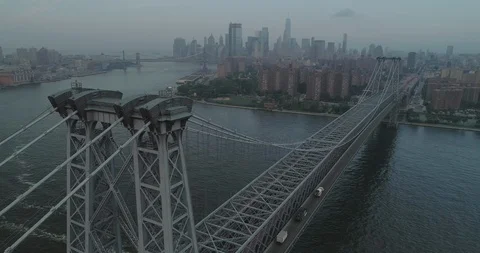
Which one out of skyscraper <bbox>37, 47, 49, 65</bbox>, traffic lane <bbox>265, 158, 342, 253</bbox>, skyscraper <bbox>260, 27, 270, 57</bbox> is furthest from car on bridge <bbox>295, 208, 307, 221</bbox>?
skyscraper <bbox>260, 27, 270, 57</bbox>

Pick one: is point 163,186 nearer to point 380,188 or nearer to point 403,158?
point 380,188

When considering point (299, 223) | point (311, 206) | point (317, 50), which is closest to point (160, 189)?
point (299, 223)

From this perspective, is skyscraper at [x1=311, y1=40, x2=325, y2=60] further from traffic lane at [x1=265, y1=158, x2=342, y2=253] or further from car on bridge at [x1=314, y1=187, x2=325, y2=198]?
car on bridge at [x1=314, y1=187, x2=325, y2=198]

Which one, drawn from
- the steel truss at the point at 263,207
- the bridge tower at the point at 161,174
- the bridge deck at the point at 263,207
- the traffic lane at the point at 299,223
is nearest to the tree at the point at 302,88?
the steel truss at the point at 263,207

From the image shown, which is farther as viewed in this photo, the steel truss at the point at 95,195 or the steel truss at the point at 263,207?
the steel truss at the point at 263,207

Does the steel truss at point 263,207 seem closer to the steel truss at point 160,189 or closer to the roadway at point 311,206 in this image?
the roadway at point 311,206

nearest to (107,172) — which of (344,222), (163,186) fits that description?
(163,186)
